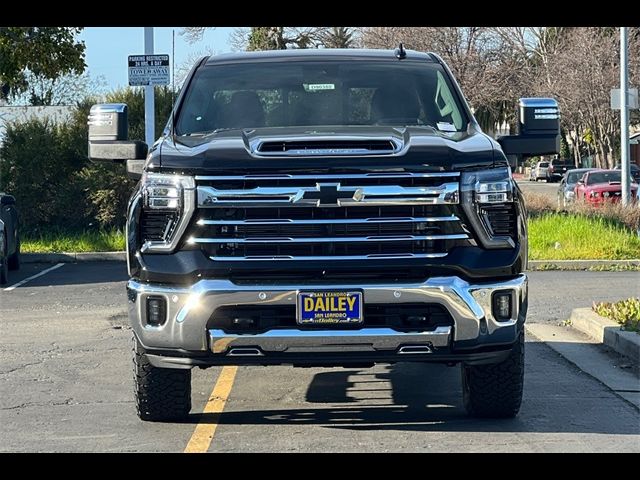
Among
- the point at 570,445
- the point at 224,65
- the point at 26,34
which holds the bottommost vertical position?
the point at 570,445

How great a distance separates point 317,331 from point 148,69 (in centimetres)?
1318

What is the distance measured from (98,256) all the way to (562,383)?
12581mm

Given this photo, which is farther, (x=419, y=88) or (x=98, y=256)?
Result: (x=98, y=256)

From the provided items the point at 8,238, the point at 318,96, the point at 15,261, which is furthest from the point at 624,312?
the point at 15,261

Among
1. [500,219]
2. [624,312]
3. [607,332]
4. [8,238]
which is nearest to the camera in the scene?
[500,219]

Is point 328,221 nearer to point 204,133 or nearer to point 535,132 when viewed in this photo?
point 204,133

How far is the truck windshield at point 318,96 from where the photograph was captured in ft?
26.2

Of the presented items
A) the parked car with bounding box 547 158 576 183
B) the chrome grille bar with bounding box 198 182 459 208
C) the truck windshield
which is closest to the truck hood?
the chrome grille bar with bounding box 198 182 459 208

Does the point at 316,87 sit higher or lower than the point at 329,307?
higher

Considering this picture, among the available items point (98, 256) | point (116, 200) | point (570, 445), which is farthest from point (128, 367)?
point (116, 200)

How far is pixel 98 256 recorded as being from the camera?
20047 mm

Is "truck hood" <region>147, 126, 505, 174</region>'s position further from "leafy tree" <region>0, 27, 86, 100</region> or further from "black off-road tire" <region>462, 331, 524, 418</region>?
"leafy tree" <region>0, 27, 86, 100</region>

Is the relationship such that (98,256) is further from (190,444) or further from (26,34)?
(190,444)

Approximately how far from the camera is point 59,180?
72.2ft
